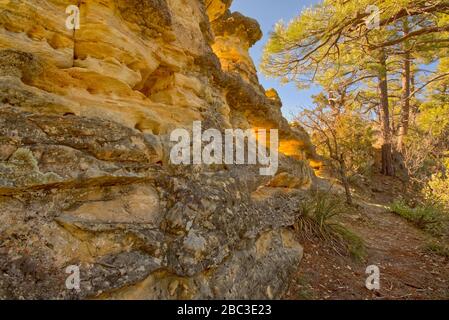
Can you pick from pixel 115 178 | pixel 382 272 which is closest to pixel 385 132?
pixel 382 272

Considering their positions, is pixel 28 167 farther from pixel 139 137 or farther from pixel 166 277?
pixel 166 277

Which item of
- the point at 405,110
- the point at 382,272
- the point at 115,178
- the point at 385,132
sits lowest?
the point at 382,272

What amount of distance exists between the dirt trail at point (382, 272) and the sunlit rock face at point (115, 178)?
0.32 meters

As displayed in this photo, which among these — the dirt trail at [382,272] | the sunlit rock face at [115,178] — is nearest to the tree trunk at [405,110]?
the dirt trail at [382,272]

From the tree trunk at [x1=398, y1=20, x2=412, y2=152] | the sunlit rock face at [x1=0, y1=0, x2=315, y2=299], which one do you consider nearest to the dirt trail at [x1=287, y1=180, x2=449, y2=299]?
the sunlit rock face at [x1=0, y1=0, x2=315, y2=299]

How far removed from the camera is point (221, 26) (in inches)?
265

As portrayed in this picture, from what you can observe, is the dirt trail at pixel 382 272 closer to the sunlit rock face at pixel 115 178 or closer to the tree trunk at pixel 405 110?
the sunlit rock face at pixel 115 178

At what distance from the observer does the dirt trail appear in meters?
3.11

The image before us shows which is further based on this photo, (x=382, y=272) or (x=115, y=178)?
(x=382, y=272)

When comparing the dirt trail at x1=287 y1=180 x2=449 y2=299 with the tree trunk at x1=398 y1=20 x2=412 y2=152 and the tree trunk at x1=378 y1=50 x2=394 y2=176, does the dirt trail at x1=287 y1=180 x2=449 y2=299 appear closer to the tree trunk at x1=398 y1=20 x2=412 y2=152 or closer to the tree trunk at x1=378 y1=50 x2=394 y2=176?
the tree trunk at x1=378 y1=50 x2=394 y2=176

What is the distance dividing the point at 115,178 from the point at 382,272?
12.6 feet

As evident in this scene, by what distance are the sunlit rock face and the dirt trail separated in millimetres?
317

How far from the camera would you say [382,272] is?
3711mm

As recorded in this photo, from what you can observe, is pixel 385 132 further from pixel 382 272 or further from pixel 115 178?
pixel 115 178
